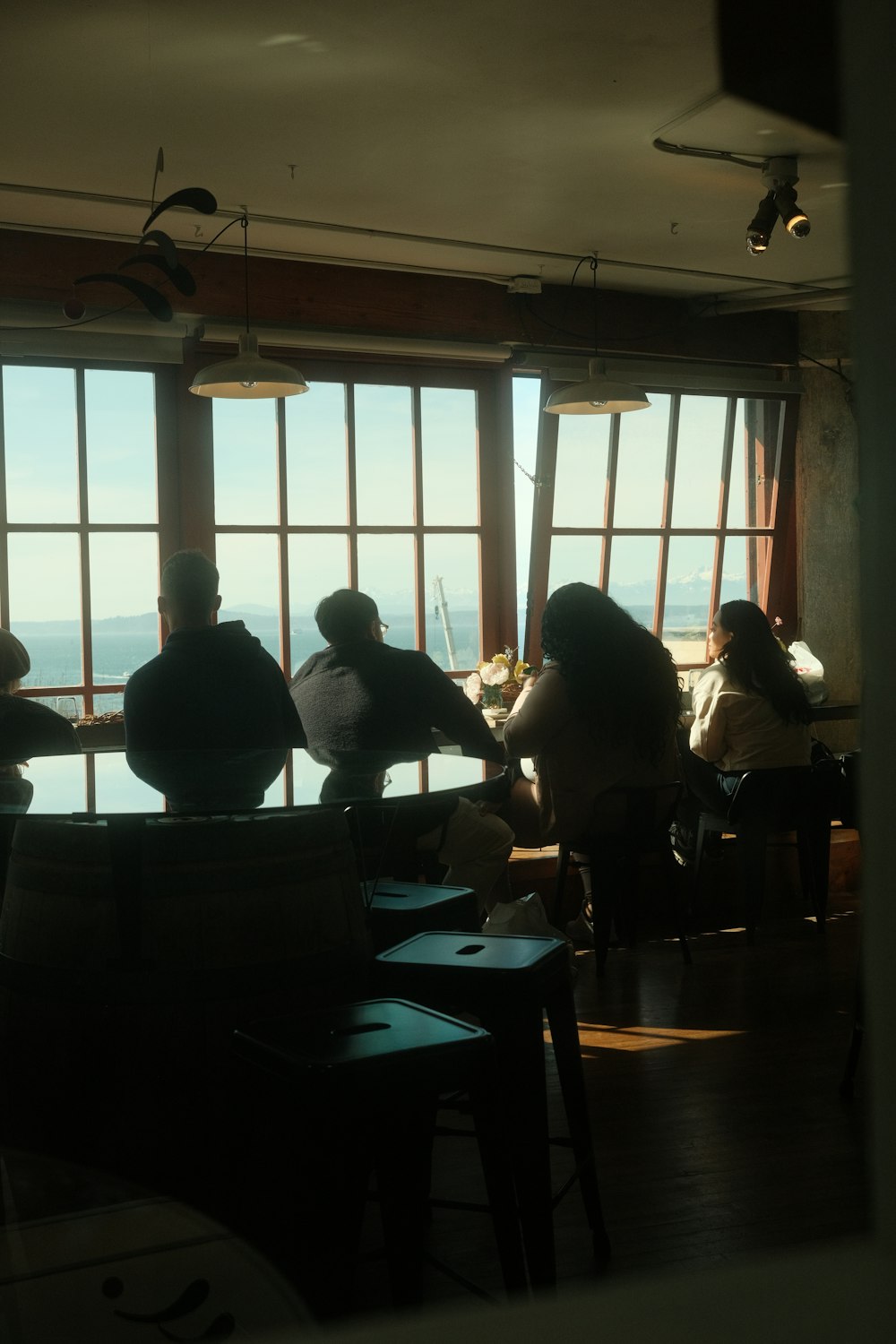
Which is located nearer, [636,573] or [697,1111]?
[697,1111]

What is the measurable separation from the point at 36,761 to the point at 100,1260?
1.65m

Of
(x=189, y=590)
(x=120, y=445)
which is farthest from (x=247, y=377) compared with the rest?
→ (x=120, y=445)

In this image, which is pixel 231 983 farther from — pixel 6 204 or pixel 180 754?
pixel 6 204

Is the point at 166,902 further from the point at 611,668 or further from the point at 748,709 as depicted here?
the point at 748,709

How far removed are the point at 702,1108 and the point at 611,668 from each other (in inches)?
58.2

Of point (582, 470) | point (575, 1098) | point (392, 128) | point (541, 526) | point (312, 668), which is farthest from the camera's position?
point (582, 470)

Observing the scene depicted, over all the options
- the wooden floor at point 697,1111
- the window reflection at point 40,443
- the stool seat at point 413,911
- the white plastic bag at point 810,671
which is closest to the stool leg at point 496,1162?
the wooden floor at point 697,1111

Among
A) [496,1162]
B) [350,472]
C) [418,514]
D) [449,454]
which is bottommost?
[496,1162]

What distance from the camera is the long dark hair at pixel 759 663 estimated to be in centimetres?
420

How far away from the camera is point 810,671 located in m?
5.66

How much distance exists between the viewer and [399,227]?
4.57 metres

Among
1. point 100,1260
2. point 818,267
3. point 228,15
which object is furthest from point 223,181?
point 100,1260

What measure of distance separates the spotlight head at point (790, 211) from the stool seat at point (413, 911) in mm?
2452

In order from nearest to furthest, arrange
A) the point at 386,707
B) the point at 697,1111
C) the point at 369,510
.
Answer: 1. the point at 697,1111
2. the point at 386,707
3. the point at 369,510
